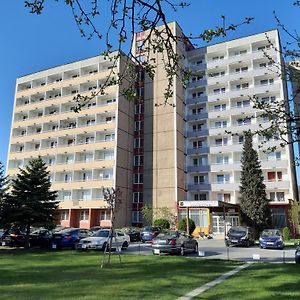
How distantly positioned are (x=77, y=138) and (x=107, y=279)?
50.9 meters

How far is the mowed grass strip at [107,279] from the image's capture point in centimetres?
996

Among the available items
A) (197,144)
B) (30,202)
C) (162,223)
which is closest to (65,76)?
(197,144)

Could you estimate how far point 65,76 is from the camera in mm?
68875

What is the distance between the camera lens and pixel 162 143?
197ft

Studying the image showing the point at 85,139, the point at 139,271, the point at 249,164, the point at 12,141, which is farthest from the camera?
the point at 12,141

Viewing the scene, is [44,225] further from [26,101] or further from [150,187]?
[26,101]

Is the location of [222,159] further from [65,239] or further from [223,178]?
[65,239]

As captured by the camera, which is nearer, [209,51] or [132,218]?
[132,218]

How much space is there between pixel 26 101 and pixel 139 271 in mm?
63812

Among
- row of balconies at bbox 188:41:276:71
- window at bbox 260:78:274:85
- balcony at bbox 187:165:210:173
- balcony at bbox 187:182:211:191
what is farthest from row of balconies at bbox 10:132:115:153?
window at bbox 260:78:274:85

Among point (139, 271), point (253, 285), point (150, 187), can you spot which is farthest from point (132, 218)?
point (253, 285)

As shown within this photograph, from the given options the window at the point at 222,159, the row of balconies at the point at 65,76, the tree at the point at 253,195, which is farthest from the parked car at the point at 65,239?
the row of balconies at the point at 65,76

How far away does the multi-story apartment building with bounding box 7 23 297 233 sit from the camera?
56.3 metres

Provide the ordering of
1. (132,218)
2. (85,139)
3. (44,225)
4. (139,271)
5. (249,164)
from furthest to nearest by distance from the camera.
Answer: (85,139)
(132,218)
(249,164)
(44,225)
(139,271)
